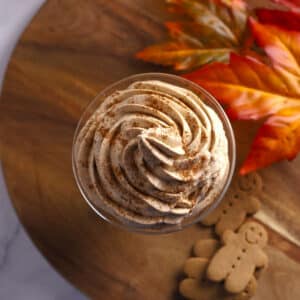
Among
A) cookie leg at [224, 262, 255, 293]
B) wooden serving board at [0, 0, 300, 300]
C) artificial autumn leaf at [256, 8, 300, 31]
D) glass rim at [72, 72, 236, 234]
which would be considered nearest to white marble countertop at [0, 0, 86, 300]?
wooden serving board at [0, 0, 300, 300]

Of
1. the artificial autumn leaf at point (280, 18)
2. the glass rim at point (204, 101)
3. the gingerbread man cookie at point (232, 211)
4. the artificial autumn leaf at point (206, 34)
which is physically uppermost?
the artificial autumn leaf at point (280, 18)

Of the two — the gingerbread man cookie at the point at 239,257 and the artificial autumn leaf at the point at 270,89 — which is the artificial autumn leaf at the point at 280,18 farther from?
the gingerbread man cookie at the point at 239,257

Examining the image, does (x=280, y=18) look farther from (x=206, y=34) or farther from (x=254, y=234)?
(x=254, y=234)

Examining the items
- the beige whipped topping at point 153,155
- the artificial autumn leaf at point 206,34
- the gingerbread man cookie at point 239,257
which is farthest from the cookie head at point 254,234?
the artificial autumn leaf at point 206,34

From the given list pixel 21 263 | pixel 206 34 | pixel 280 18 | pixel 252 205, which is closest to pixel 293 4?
pixel 280 18

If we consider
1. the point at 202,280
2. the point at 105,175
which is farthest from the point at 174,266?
the point at 105,175

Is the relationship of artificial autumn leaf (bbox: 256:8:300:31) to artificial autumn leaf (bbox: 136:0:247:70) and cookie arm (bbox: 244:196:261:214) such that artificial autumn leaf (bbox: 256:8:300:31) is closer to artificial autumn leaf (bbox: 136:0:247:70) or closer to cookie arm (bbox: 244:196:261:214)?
artificial autumn leaf (bbox: 136:0:247:70)

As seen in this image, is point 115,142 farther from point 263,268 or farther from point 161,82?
point 263,268
